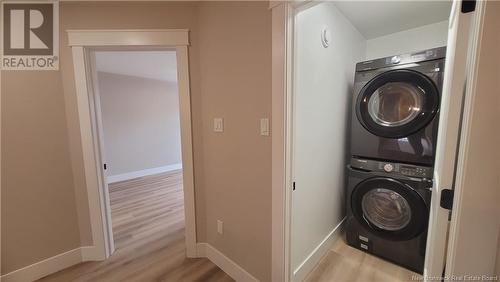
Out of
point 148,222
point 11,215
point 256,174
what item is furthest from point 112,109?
point 256,174

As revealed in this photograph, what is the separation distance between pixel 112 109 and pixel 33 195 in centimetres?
318

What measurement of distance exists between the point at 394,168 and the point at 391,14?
1.42 m

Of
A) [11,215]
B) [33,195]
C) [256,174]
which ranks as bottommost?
[11,215]

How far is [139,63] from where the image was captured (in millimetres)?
3609

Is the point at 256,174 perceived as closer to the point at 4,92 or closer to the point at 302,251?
the point at 302,251

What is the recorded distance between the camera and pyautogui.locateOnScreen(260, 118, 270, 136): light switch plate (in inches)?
51.3

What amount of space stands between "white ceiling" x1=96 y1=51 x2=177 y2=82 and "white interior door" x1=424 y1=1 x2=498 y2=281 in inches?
126

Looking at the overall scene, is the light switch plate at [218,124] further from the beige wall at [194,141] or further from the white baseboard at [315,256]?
the white baseboard at [315,256]

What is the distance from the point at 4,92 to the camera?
4.89 feet

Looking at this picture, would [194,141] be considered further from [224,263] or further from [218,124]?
[224,263]

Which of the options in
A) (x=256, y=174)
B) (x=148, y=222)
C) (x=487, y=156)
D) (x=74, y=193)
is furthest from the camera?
(x=148, y=222)

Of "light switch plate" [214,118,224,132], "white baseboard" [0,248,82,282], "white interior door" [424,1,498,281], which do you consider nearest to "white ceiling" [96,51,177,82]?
"light switch plate" [214,118,224,132]

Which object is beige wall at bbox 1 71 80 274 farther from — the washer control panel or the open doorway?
the washer control panel

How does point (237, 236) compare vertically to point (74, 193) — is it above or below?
below
